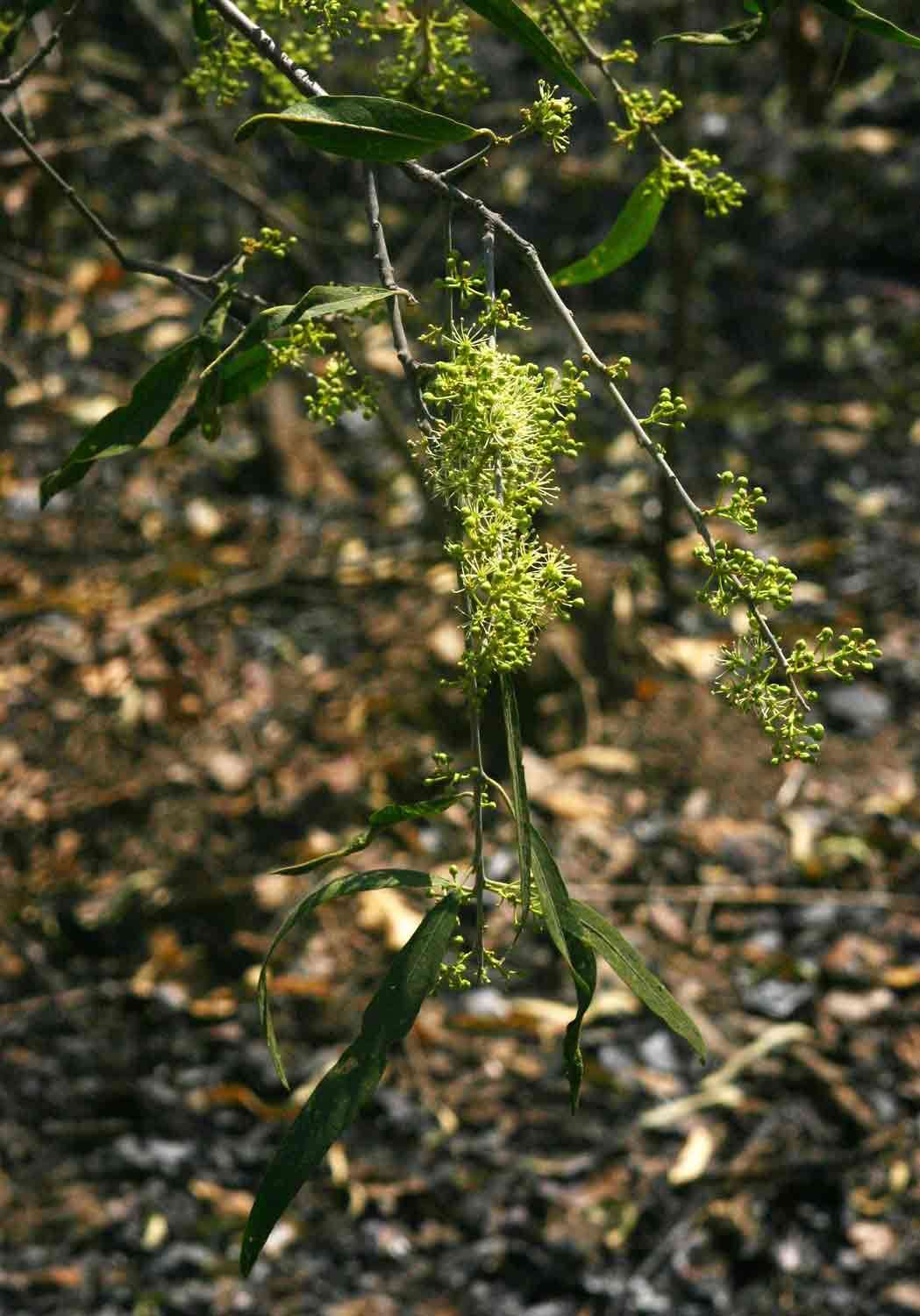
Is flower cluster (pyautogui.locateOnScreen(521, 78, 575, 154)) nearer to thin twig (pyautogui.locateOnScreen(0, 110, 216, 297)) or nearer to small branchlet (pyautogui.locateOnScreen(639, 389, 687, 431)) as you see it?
small branchlet (pyautogui.locateOnScreen(639, 389, 687, 431))

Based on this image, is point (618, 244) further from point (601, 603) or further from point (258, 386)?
point (601, 603)

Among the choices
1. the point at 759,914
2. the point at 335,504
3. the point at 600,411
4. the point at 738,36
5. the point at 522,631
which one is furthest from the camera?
the point at 600,411

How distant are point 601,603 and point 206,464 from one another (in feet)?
4.36

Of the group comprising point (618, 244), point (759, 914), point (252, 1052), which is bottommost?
point (252, 1052)

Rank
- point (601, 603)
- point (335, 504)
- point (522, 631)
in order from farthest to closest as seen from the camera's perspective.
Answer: point (335, 504)
point (601, 603)
point (522, 631)

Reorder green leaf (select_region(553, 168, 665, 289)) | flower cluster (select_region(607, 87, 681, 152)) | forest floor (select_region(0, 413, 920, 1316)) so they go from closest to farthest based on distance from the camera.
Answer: flower cluster (select_region(607, 87, 681, 152))
green leaf (select_region(553, 168, 665, 289))
forest floor (select_region(0, 413, 920, 1316))

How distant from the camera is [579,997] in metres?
0.81

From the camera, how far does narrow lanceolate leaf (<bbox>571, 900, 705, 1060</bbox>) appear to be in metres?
0.88

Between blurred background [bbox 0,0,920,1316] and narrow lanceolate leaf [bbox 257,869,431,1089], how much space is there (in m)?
0.42

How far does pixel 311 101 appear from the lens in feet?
2.56

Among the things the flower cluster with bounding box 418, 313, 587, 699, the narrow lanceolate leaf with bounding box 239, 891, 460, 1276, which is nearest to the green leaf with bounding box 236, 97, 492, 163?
the flower cluster with bounding box 418, 313, 587, 699

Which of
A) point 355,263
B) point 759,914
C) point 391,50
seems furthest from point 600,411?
point 759,914

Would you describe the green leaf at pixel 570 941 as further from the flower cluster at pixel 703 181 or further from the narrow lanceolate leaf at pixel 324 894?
the flower cluster at pixel 703 181

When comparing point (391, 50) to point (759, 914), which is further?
point (391, 50)
